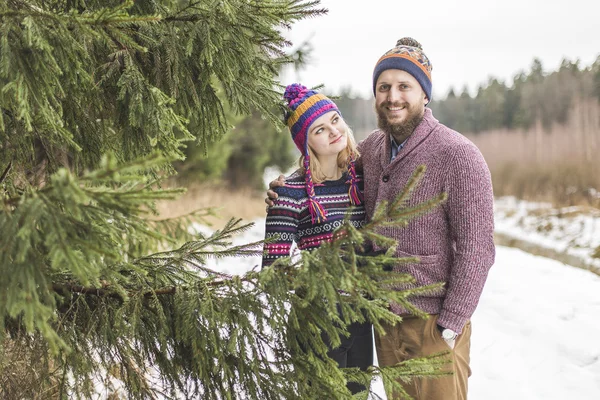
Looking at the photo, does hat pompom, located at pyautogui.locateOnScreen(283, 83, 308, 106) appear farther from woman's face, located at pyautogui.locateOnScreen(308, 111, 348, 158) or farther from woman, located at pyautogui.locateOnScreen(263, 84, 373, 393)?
woman's face, located at pyautogui.locateOnScreen(308, 111, 348, 158)

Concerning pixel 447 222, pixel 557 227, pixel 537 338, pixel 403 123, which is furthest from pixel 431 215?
pixel 557 227

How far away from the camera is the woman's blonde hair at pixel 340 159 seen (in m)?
2.47

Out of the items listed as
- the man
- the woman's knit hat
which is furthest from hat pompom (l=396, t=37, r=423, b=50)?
the woman's knit hat

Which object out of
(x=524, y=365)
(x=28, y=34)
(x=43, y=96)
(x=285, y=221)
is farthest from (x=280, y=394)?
(x=524, y=365)

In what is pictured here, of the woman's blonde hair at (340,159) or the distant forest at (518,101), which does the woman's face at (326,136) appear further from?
the distant forest at (518,101)

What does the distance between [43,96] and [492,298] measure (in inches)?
205

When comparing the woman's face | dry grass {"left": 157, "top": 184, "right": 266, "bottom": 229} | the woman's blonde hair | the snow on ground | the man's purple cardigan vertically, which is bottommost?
the snow on ground

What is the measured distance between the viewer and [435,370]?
5.60 feet

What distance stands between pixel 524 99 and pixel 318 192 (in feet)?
106

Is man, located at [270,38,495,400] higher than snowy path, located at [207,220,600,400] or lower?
higher

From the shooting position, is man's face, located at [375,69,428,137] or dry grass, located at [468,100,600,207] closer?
man's face, located at [375,69,428,137]

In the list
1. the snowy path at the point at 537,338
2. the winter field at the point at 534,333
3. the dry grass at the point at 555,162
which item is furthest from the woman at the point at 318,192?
the dry grass at the point at 555,162

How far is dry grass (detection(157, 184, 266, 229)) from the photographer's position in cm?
859

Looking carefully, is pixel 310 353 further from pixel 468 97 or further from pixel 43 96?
pixel 468 97
